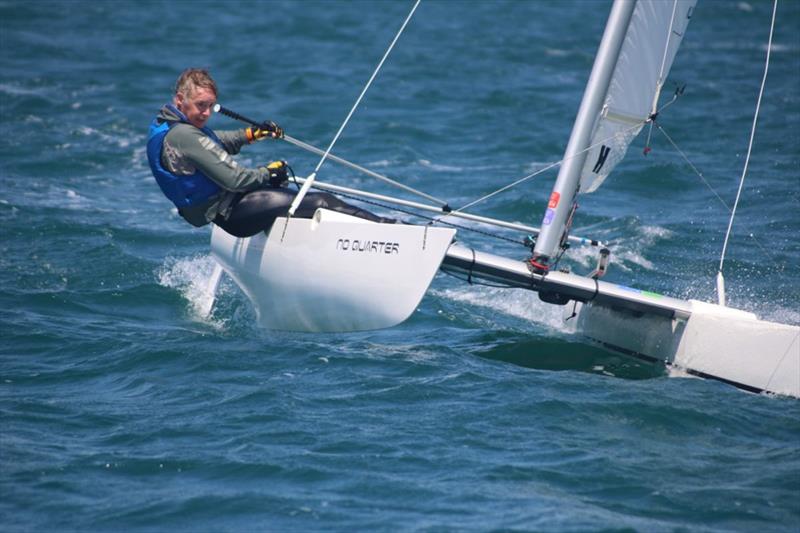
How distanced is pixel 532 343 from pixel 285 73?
8174mm

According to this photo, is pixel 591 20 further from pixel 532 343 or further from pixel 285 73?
pixel 532 343

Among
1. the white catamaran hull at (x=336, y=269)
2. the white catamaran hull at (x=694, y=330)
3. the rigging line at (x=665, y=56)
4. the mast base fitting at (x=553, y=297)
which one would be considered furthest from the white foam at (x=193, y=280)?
the rigging line at (x=665, y=56)

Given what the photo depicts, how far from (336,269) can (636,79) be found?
1.88 meters

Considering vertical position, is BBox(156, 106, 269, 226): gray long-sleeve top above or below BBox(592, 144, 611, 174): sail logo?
below

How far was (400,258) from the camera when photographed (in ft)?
17.4

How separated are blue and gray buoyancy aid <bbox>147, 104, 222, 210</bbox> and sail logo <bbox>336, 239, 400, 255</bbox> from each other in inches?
28.0

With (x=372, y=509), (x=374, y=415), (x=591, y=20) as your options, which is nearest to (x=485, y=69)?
(x=591, y=20)

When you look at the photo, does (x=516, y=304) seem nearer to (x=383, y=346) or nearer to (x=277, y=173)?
(x=383, y=346)

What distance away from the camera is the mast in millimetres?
5527

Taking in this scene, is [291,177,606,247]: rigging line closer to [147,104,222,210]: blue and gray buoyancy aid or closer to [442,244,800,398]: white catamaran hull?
[442,244,800,398]: white catamaran hull

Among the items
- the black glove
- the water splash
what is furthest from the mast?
the black glove

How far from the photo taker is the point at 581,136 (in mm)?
5652

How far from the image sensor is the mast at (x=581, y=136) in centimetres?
553

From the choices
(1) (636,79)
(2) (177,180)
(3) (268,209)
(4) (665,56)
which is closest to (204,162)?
(2) (177,180)
